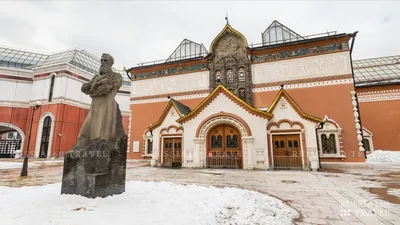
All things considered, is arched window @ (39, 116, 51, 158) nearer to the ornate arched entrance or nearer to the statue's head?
the ornate arched entrance

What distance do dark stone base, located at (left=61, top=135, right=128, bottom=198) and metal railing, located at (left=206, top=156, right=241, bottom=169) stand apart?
968cm

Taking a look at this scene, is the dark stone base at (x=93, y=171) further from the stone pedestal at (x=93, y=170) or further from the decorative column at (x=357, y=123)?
the decorative column at (x=357, y=123)

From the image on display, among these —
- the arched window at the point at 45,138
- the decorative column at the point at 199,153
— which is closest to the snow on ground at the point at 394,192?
the decorative column at the point at 199,153

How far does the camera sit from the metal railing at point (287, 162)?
1321 cm

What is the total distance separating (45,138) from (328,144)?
115 ft

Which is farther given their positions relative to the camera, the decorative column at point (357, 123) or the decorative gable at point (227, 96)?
the decorative column at point (357, 123)

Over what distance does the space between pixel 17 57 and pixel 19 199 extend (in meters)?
41.3

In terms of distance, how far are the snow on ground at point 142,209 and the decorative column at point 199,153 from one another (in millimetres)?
8864

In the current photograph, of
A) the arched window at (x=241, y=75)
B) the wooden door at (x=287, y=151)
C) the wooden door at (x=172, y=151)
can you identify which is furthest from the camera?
the arched window at (x=241, y=75)

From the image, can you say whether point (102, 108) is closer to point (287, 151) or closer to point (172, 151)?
point (172, 151)

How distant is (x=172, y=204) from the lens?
4.48 metres

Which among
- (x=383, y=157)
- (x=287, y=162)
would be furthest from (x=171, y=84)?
(x=383, y=157)

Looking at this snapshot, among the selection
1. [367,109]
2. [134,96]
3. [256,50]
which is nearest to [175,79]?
[134,96]

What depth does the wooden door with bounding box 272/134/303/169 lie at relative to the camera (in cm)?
1332
